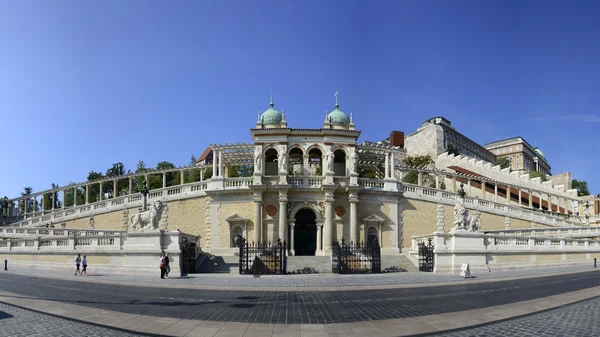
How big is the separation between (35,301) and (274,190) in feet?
79.8

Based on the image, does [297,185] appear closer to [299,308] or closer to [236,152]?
[236,152]

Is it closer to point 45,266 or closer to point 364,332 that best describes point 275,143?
point 45,266

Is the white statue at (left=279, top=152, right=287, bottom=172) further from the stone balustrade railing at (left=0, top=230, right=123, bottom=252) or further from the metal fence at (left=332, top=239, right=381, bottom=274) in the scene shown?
the stone balustrade railing at (left=0, top=230, right=123, bottom=252)

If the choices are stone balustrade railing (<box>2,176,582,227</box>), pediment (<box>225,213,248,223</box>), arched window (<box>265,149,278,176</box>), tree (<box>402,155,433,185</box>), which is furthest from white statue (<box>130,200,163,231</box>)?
tree (<box>402,155,433,185</box>)

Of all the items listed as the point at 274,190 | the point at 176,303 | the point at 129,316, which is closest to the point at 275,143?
the point at 274,190

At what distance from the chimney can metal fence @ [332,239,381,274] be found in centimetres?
7253

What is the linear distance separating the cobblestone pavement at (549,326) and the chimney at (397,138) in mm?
86902

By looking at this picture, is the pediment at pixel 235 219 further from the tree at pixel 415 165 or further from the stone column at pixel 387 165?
the tree at pixel 415 165

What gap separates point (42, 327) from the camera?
1006cm

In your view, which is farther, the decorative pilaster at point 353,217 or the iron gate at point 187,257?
the decorative pilaster at point 353,217

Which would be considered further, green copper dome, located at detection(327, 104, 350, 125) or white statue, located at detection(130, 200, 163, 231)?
green copper dome, located at detection(327, 104, 350, 125)

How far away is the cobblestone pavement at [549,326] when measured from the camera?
30.5 feet

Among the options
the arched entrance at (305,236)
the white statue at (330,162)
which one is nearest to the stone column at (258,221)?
the arched entrance at (305,236)

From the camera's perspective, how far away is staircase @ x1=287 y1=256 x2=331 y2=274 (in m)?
27.5
